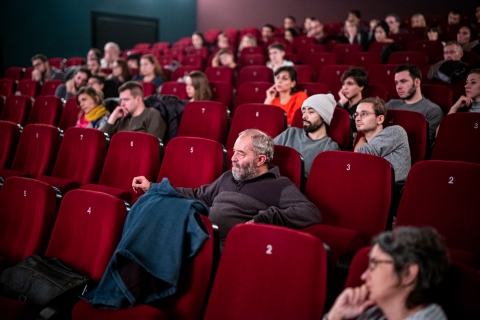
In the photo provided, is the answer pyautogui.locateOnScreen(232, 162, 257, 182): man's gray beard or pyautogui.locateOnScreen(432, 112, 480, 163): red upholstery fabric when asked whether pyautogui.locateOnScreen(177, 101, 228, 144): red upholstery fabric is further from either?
pyautogui.locateOnScreen(432, 112, 480, 163): red upholstery fabric

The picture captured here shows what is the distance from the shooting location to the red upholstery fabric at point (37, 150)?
7.43 feet

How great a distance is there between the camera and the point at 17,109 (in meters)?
3.28

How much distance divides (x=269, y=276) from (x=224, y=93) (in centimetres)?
218

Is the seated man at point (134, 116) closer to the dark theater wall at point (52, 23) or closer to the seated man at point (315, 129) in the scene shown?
the seated man at point (315, 129)

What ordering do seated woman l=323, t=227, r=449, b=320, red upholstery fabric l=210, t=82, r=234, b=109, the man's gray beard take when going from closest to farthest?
1. seated woman l=323, t=227, r=449, b=320
2. the man's gray beard
3. red upholstery fabric l=210, t=82, r=234, b=109

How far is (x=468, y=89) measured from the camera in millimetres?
2219

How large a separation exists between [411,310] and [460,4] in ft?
17.8

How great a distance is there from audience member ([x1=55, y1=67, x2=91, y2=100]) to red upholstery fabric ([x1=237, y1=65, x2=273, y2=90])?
44.7 inches

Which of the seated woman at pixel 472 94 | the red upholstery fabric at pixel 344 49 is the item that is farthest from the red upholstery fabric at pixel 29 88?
the seated woman at pixel 472 94

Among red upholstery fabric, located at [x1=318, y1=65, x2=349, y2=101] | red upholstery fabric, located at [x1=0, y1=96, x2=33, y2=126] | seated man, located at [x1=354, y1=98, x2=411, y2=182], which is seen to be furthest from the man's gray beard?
red upholstery fabric, located at [x1=0, y1=96, x2=33, y2=126]

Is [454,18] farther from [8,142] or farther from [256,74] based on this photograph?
[8,142]

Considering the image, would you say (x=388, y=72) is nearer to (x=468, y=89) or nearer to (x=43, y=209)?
(x=468, y=89)

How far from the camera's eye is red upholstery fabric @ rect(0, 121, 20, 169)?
2386mm

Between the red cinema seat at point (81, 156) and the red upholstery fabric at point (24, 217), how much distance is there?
21.4 inches
